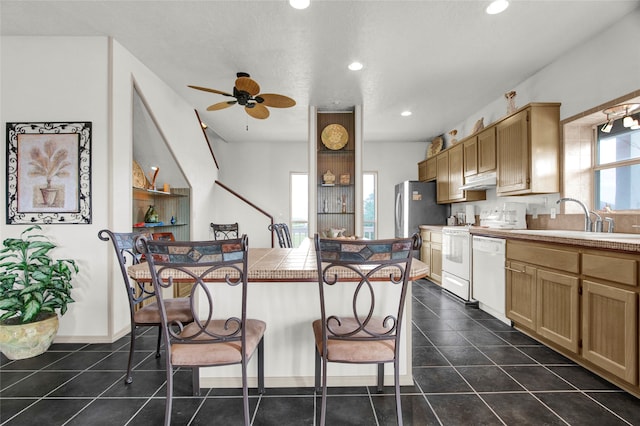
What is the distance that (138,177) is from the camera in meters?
3.46

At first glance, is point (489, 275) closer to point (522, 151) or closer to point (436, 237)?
point (522, 151)

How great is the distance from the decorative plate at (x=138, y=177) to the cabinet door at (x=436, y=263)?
4.16 meters

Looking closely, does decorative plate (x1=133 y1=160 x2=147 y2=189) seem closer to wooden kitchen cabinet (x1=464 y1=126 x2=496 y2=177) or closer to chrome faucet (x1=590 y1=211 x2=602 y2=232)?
wooden kitchen cabinet (x1=464 y1=126 x2=496 y2=177)

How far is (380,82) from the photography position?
3562 mm

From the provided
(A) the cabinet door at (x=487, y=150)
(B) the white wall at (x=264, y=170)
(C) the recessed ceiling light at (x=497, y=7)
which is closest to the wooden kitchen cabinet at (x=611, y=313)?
(C) the recessed ceiling light at (x=497, y=7)

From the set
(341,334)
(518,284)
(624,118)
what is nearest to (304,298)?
(341,334)

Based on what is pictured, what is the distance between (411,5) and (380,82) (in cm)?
130

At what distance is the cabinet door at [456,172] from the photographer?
4621 mm

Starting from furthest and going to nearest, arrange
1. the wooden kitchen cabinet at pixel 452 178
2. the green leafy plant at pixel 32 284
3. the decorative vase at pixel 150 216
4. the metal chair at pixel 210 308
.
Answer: the wooden kitchen cabinet at pixel 452 178 < the decorative vase at pixel 150 216 < the green leafy plant at pixel 32 284 < the metal chair at pixel 210 308

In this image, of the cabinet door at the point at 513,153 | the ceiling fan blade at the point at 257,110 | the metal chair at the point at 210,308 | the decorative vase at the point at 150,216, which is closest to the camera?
the metal chair at the point at 210,308

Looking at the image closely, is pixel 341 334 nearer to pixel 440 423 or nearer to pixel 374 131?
pixel 440 423

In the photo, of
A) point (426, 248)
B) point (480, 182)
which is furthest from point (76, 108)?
point (426, 248)

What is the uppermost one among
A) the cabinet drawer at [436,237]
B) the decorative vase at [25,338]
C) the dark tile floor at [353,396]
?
the cabinet drawer at [436,237]

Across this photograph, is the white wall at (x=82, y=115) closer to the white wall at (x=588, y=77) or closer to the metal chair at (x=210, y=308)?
the metal chair at (x=210, y=308)
